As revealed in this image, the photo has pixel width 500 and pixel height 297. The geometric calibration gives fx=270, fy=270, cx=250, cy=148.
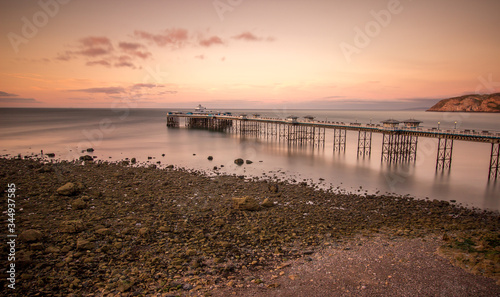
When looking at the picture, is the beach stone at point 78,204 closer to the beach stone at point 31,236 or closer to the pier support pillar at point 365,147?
the beach stone at point 31,236

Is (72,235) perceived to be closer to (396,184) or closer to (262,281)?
(262,281)

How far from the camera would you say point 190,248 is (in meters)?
12.2

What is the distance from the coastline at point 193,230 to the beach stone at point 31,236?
0.22ft

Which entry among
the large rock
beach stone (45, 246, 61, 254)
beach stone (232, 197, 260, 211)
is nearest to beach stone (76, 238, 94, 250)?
beach stone (45, 246, 61, 254)

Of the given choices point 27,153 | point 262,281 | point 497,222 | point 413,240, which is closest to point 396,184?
point 497,222

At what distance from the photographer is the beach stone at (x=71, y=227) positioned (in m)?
13.5

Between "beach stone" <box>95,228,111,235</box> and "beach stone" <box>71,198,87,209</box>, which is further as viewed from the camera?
"beach stone" <box>71,198,87,209</box>

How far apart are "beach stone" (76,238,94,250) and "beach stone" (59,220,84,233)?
1.52 m

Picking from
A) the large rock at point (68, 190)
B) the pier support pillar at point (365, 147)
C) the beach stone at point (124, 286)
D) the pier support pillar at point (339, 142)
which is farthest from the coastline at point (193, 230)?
the pier support pillar at point (339, 142)

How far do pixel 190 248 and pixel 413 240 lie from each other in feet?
35.2

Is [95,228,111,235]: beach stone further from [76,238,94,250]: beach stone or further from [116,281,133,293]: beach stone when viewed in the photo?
[116,281,133,293]: beach stone

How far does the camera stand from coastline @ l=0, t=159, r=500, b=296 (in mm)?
9898

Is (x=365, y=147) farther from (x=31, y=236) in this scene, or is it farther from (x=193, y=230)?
(x=31, y=236)

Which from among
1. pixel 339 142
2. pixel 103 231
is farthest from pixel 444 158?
pixel 103 231
